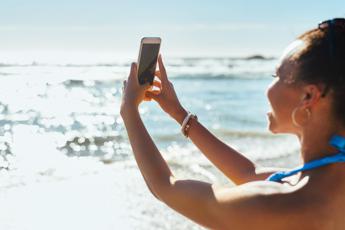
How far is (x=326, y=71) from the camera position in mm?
1940

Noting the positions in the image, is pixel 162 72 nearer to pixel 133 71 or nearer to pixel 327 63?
pixel 133 71

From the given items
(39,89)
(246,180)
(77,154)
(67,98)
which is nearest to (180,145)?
(77,154)

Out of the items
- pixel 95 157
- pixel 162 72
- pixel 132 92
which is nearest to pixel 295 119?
pixel 132 92

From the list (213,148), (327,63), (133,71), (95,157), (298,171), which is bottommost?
(95,157)

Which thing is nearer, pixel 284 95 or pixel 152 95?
pixel 284 95

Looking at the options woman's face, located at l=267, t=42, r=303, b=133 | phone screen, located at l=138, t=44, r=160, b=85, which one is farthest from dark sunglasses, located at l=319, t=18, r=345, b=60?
phone screen, located at l=138, t=44, r=160, b=85

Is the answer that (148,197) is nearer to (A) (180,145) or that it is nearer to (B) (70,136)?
(A) (180,145)

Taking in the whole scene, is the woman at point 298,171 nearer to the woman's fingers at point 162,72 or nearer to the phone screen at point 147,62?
the phone screen at point 147,62

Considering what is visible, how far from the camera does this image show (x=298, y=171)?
6.86ft

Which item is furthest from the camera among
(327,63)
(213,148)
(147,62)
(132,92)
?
(213,148)

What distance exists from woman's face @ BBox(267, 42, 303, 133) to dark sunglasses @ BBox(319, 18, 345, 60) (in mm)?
100

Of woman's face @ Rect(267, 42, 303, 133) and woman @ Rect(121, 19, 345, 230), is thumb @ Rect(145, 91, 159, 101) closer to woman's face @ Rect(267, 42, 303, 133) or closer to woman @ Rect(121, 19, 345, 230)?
woman @ Rect(121, 19, 345, 230)

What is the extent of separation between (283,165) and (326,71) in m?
9.47

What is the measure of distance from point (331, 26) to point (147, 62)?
2.47ft
